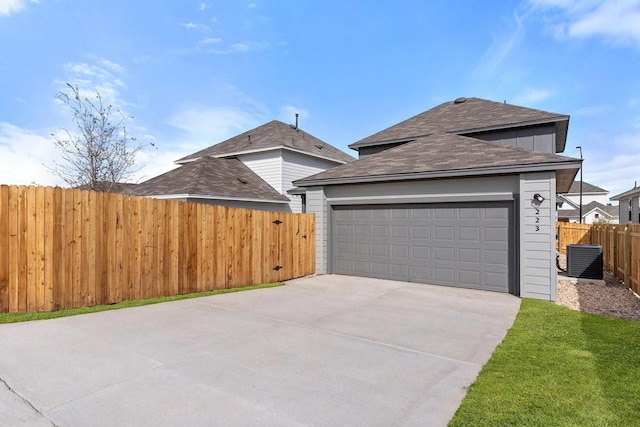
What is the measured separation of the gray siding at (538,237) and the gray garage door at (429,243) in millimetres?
374

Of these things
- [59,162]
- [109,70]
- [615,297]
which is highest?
[109,70]

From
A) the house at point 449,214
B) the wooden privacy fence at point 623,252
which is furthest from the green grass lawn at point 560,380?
the wooden privacy fence at point 623,252

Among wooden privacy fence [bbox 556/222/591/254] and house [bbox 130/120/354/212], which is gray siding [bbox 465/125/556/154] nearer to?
wooden privacy fence [bbox 556/222/591/254]

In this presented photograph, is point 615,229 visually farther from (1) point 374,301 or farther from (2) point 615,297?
A: (1) point 374,301

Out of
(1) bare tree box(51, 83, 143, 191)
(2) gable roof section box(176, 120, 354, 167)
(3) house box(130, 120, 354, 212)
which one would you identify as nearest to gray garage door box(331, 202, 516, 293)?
(3) house box(130, 120, 354, 212)

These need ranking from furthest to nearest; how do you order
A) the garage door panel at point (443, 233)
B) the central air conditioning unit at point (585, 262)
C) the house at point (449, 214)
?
the central air conditioning unit at point (585, 262) → the garage door panel at point (443, 233) → the house at point (449, 214)

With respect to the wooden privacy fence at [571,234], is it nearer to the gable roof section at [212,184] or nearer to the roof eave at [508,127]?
the roof eave at [508,127]

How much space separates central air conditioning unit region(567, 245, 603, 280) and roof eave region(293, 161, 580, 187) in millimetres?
3439

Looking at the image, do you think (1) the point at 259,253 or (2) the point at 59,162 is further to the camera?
(2) the point at 59,162

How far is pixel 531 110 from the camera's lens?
13.6m

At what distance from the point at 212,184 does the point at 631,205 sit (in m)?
28.3

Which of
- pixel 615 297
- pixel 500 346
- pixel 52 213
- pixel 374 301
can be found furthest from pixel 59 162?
pixel 615 297

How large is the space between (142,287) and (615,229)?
1286 cm

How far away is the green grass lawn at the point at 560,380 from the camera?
107 inches
